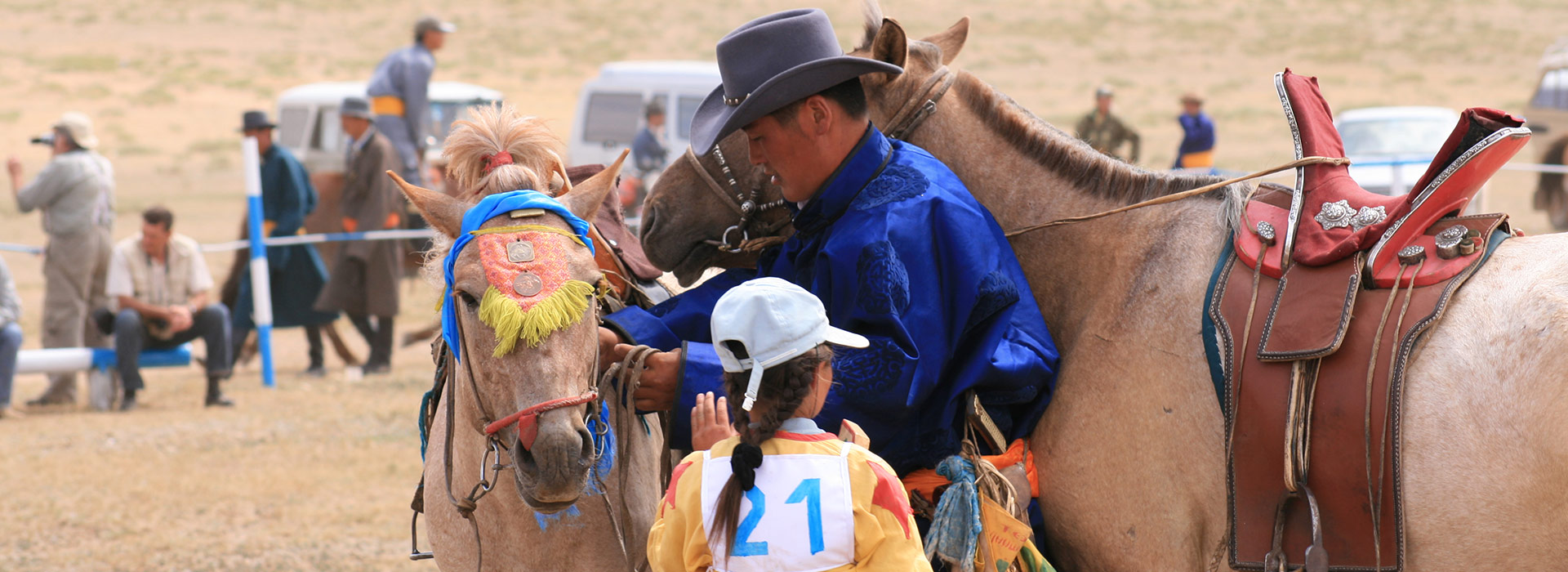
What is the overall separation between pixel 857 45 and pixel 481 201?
127 centimetres

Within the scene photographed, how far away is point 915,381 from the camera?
274 cm

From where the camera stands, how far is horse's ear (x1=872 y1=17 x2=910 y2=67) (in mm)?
3104

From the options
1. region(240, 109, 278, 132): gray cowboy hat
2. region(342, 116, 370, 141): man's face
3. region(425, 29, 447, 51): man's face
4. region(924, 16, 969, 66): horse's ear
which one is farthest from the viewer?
region(425, 29, 447, 51): man's face

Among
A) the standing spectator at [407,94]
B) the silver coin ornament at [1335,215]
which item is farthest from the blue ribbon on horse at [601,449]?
the standing spectator at [407,94]

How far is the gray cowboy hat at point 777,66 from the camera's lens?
2834mm

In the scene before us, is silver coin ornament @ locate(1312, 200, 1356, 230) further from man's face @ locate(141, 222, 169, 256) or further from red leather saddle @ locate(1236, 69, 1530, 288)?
man's face @ locate(141, 222, 169, 256)

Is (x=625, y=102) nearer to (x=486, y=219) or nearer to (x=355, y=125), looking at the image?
(x=355, y=125)

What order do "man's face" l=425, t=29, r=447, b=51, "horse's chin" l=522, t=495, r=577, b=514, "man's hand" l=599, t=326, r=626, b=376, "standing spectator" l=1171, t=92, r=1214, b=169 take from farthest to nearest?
"standing spectator" l=1171, t=92, r=1214, b=169 → "man's face" l=425, t=29, r=447, b=51 → "man's hand" l=599, t=326, r=626, b=376 → "horse's chin" l=522, t=495, r=577, b=514

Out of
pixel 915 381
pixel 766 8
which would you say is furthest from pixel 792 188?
pixel 766 8

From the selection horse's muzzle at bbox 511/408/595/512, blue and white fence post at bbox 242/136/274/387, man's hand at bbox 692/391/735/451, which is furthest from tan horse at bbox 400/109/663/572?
blue and white fence post at bbox 242/136/274/387

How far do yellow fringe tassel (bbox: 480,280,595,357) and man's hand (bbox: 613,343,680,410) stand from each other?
353 millimetres

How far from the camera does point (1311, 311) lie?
266 cm

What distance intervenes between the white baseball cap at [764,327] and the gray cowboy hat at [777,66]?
0.65 m

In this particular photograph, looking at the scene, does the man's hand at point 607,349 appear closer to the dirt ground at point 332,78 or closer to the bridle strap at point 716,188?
the bridle strap at point 716,188
